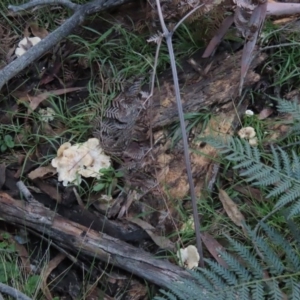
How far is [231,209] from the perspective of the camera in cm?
263

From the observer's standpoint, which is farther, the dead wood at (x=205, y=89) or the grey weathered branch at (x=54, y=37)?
the grey weathered branch at (x=54, y=37)

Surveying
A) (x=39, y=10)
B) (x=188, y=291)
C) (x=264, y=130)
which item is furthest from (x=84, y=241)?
(x=39, y=10)

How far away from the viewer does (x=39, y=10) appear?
125 inches

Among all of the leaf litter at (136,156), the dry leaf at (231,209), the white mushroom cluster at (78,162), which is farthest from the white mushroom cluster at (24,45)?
the dry leaf at (231,209)

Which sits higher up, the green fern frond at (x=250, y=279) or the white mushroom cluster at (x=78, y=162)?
the white mushroom cluster at (x=78, y=162)

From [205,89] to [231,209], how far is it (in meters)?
0.64

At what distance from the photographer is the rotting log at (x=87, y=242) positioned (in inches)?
94.0

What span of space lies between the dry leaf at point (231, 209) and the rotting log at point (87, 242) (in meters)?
0.39

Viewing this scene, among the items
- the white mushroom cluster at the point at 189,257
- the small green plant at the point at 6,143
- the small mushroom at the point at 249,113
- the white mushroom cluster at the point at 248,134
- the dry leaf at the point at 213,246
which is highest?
the small green plant at the point at 6,143

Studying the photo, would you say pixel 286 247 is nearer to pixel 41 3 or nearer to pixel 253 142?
pixel 253 142

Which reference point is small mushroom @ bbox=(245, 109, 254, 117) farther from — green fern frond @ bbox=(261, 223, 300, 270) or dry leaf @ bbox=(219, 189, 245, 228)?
green fern frond @ bbox=(261, 223, 300, 270)

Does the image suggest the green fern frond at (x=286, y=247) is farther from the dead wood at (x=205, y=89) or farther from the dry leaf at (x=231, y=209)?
the dead wood at (x=205, y=89)

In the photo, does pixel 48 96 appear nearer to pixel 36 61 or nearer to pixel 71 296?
pixel 36 61

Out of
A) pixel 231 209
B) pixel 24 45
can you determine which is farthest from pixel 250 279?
pixel 24 45
